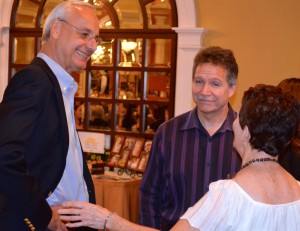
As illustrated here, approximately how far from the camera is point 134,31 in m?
5.13

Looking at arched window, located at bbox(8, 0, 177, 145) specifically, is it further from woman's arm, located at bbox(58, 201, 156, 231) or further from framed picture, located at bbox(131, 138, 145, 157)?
woman's arm, located at bbox(58, 201, 156, 231)

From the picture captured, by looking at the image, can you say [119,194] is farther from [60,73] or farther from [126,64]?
[60,73]

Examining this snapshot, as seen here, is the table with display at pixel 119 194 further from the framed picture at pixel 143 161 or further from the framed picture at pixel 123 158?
A: the framed picture at pixel 123 158

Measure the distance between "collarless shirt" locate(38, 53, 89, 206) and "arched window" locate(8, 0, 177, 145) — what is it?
9.56 ft

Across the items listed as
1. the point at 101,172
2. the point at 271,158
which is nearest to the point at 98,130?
the point at 101,172

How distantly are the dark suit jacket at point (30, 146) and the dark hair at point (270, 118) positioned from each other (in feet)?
2.37

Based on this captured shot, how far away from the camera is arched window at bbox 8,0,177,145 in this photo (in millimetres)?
5059

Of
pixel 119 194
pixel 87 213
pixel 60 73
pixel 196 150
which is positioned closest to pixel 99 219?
pixel 87 213

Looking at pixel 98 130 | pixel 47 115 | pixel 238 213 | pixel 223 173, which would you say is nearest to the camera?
pixel 238 213

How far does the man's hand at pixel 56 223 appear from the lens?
1944 mm

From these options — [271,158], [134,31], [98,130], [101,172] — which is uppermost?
[134,31]

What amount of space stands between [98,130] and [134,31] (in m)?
1.07

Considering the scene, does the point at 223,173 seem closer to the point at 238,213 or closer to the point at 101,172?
the point at 238,213

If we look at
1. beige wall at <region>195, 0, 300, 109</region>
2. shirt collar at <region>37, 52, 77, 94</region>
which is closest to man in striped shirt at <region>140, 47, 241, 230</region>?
shirt collar at <region>37, 52, 77, 94</region>
